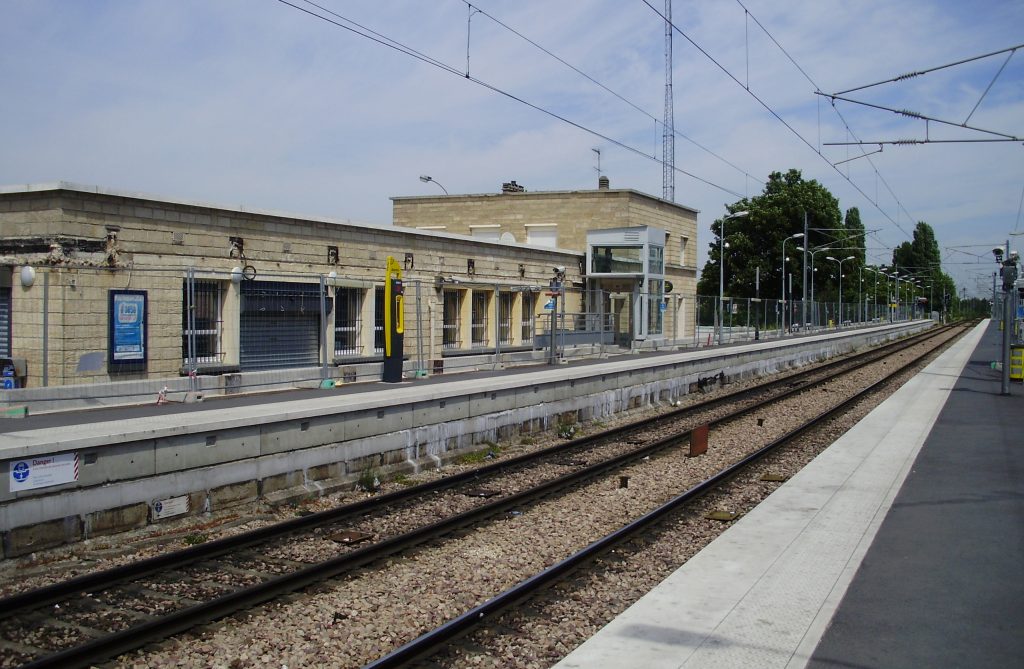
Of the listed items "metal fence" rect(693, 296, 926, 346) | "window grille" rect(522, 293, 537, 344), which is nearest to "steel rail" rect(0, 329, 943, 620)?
"window grille" rect(522, 293, 537, 344)

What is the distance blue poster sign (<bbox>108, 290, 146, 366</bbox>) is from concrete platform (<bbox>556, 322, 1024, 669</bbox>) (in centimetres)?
1141

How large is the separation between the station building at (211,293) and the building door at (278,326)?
28mm

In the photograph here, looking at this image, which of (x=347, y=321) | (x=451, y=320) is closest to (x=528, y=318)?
(x=451, y=320)

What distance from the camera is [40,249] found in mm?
15680

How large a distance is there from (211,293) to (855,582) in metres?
12.6

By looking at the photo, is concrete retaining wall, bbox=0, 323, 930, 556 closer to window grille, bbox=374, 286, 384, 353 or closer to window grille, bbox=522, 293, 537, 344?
window grille, bbox=374, 286, 384, 353

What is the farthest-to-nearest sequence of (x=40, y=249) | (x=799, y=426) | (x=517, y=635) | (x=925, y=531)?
(x=799, y=426), (x=40, y=249), (x=925, y=531), (x=517, y=635)

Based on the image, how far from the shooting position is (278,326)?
1730 cm

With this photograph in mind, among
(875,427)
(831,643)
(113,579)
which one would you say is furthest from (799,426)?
(113,579)

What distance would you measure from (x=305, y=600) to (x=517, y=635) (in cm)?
186

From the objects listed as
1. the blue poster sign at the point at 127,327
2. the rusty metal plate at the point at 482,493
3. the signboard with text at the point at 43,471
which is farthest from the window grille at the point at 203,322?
the signboard with text at the point at 43,471

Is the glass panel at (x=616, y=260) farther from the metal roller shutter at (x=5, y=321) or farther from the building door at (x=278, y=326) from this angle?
the metal roller shutter at (x=5, y=321)

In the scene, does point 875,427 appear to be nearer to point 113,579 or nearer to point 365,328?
point 365,328

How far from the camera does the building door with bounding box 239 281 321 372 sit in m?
16.6
